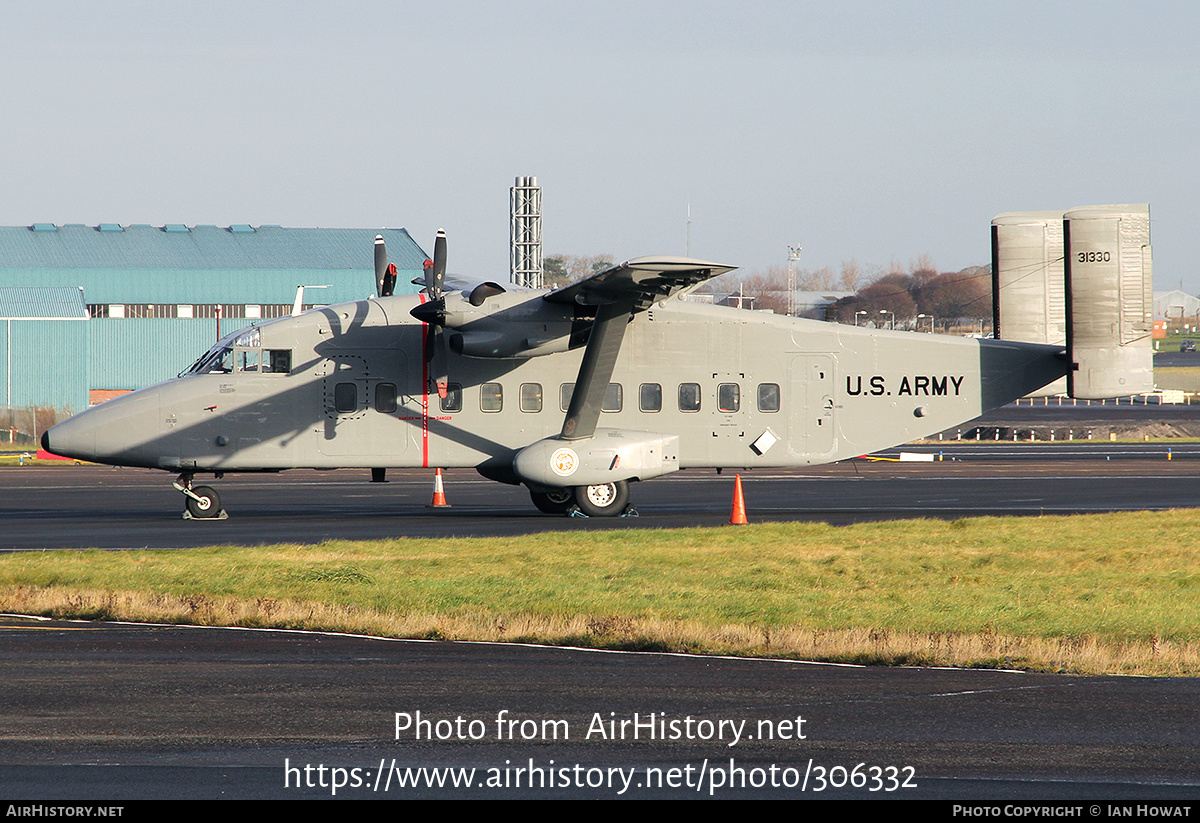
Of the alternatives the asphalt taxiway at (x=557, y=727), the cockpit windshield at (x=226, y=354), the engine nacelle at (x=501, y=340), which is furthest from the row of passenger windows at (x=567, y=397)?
the asphalt taxiway at (x=557, y=727)

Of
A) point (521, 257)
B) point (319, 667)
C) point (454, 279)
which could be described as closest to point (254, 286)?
point (521, 257)

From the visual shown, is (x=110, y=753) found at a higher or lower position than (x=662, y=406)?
lower

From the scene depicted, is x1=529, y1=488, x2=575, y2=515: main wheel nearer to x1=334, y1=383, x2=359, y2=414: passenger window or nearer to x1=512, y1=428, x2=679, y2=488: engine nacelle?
x1=512, y1=428, x2=679, y2=488: engine nacelle

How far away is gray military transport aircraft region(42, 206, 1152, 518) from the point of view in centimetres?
2284

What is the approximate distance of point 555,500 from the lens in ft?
80.0

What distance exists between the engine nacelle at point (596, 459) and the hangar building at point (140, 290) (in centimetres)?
4563

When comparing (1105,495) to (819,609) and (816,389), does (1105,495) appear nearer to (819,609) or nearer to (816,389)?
(816,389)

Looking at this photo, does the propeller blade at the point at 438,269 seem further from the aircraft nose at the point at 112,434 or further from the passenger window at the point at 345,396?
the aircraft nose at the point at 112,434

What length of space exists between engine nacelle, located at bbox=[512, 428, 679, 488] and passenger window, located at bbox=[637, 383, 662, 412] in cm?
54

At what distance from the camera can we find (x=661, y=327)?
78.6ft

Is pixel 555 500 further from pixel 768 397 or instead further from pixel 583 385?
pixel 768 397

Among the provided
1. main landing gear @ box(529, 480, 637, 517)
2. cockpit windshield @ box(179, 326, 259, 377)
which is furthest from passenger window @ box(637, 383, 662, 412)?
cockpit windshield @ box(179, 326, 259, 377)

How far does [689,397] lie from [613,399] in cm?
151

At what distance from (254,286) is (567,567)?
61075 mm
